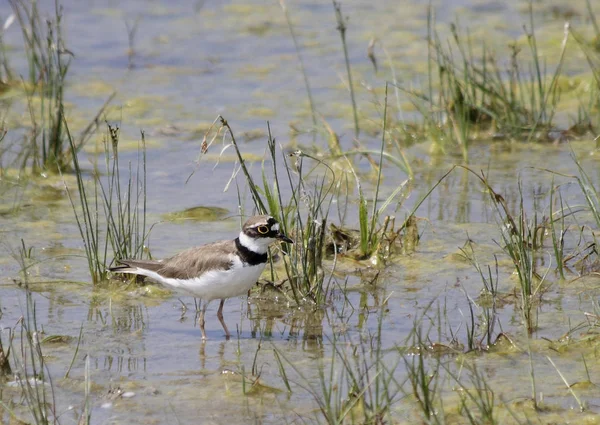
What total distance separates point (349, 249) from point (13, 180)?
9.82ft

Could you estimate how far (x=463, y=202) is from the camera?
26.5 ft

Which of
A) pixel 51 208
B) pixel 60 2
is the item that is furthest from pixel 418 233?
pixel 60 2

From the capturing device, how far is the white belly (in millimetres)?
5684

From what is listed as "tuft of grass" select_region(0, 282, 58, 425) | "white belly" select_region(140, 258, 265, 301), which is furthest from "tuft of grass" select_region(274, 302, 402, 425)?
"tuft of grass" select_region(0, 282, 58, 425)

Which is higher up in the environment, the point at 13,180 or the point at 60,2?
the point at 60,2

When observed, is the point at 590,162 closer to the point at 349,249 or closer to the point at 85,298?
the point at 349,249

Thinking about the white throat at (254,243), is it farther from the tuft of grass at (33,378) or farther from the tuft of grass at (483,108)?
the tuft of grass at (483,108)

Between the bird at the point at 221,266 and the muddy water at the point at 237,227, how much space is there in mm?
264

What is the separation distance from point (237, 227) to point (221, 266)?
1.88m

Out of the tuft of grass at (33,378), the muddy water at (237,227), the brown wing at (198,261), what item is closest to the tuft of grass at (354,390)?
the muddy water at (237,227)

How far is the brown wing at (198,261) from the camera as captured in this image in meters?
5.77

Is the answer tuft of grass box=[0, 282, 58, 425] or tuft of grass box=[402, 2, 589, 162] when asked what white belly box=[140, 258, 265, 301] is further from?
tuft of grass box=[402, 2, 589, 162]

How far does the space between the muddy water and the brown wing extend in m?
0.34

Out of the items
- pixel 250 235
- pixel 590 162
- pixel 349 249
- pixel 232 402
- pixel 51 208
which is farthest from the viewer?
pixel 590 162
